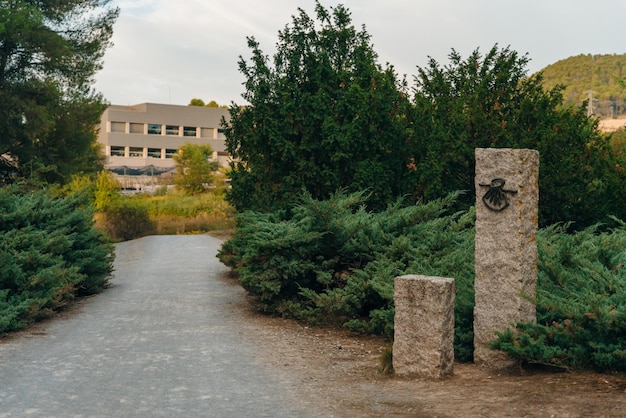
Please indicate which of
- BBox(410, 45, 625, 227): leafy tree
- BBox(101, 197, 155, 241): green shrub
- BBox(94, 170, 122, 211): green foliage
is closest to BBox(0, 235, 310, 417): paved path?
BBox(410, 45, 625, 227): leafy tree

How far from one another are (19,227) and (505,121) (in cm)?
916

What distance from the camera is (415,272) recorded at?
372 inches

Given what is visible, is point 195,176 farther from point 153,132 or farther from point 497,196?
point 497,196

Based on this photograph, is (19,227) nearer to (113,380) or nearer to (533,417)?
(113,380)

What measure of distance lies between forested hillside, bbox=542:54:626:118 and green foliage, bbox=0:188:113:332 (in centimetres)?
8226

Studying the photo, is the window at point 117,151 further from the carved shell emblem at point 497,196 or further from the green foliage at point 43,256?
the carved shell emblem at point 497,196

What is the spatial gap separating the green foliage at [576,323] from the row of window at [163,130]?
8881 cm

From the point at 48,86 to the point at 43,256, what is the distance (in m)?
16.7

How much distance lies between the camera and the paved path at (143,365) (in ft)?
21.5

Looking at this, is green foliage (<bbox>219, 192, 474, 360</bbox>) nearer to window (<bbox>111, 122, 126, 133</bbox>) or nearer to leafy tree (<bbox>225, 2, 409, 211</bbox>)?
leafy tree (<bbox>225, 2, 409, 211</bbox>)

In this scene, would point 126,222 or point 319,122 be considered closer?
point 319,122

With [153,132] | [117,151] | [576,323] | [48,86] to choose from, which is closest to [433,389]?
[576,323]

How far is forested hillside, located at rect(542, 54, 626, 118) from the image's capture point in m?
91.4

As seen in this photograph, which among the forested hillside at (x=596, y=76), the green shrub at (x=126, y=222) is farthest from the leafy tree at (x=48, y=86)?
the forested hillside at (x=596, y=76)
